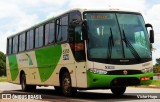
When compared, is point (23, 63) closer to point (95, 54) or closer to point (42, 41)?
point (42, 41)

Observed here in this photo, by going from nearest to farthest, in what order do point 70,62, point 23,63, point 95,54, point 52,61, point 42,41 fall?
1. point 95,54
2. point 70,62
3. point 52,61
4. point 42,41
5. point 23,63

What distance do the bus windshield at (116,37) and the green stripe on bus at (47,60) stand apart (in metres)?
2.89

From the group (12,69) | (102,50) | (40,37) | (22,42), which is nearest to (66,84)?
(102,50)

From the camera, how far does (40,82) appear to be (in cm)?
2241

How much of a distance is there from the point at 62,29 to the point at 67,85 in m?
2.35

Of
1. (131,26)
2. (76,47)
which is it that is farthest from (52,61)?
(131,26)

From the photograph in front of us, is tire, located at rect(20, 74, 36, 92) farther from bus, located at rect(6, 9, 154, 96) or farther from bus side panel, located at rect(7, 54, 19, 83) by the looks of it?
bus, located at rect(6, 9, 154, 96)

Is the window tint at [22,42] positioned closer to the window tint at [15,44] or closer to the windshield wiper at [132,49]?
the window tint at [15,44]

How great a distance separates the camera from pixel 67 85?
1783 cm

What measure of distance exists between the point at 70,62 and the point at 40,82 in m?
5.30

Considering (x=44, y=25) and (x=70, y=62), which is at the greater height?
(x=44, y=25)

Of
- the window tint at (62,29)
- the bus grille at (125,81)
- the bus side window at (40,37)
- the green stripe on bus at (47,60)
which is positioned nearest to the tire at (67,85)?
the green stripe on bus at (47,60)

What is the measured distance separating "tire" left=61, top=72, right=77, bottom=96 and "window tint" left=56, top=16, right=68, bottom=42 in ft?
4.85

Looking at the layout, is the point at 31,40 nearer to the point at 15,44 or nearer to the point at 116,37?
the point at 15,44
